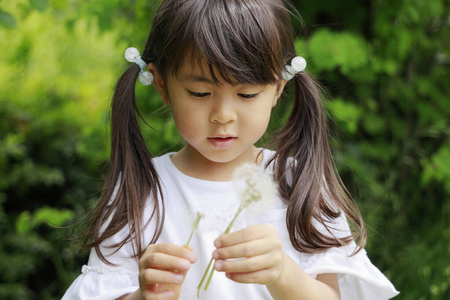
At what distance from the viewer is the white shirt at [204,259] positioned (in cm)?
150

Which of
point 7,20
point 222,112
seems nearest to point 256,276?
point 222,112

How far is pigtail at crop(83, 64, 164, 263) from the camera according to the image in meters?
1.52

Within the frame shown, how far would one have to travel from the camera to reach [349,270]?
60.0 inches

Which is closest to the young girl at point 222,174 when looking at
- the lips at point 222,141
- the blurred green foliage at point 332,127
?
the lips at point 222,141

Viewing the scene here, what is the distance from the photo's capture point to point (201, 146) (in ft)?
4.65

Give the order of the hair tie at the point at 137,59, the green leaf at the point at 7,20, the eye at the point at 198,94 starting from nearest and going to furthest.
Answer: the eye at the point at 198,94 → the hair tie at the point at 137,59 → the green leaf at the point at 7,20

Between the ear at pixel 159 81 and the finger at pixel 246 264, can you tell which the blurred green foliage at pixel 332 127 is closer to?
the ear at pixel 159 81

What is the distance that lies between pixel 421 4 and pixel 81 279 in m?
1.89

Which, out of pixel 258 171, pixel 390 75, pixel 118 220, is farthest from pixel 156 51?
pixel 390 75

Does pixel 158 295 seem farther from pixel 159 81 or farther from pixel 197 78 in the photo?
pixel 159 81

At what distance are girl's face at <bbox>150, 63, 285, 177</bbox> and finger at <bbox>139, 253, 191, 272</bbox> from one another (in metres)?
0.36

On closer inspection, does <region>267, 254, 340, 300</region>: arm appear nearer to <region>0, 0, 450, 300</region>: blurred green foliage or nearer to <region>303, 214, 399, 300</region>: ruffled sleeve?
<region>303, 214, 399, 300</region>: ruffled sleeve

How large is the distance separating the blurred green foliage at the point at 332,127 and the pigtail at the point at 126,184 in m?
0.76

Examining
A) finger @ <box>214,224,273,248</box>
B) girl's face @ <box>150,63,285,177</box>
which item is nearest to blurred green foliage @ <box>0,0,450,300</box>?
girl's face @ <box>150,63,285,177</box>
